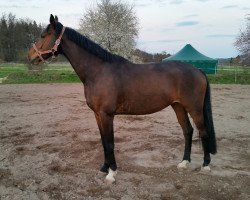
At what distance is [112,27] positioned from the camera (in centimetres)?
3147

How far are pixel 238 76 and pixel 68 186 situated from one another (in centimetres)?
2241

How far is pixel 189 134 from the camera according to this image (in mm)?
5293

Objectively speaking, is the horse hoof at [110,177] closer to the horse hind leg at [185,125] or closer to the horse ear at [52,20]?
the horse hind leg at [185,125]

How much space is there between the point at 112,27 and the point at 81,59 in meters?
27.8

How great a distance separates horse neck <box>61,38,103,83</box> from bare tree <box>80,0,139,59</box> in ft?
87.9

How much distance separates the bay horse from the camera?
451cm

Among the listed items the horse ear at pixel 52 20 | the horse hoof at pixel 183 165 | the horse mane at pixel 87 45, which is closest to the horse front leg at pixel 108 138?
the horse mane at pixel 87 45

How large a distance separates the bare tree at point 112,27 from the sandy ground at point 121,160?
76.0 feet

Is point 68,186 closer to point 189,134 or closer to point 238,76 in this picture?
point 189,134

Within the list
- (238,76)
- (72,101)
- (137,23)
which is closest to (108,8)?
(137,23)

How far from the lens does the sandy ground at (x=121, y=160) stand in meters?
4.08

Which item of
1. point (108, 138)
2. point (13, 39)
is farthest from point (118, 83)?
point (13, 39)

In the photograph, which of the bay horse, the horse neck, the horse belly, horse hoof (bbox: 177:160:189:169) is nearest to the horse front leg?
the bay horse

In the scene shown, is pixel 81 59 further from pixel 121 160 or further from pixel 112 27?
pixel 112 27
